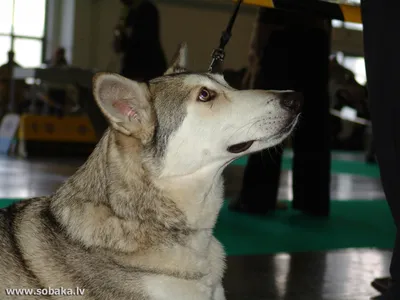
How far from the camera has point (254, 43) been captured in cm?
559

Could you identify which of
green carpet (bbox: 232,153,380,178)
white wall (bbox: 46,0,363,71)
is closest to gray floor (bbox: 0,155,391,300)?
green carpet (bbox: 232,153,380,178)

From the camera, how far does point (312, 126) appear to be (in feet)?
18.2

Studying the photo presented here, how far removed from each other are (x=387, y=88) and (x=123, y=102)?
1201 mm

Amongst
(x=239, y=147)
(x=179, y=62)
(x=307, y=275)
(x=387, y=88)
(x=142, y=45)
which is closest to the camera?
(x=239, y=147)

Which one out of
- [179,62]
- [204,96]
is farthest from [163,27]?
[204,96]

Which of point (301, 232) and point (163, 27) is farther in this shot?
point (163, 27)

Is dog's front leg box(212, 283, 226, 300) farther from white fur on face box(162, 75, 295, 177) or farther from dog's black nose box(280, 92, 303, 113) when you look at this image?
dog's black nose box(280, 92, 303, 113)

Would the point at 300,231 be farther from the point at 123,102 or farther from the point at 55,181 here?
the point at 55,181

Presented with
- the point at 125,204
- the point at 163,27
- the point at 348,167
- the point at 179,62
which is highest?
the point at 179,62

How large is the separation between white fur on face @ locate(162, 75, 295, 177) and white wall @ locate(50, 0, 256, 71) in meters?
15.8

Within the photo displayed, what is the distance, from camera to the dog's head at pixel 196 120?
7.43ft

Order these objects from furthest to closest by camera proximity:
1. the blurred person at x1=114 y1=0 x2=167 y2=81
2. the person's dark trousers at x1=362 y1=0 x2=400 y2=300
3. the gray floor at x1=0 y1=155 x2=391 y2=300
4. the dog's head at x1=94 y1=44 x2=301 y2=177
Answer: the blurred person at x1=114 y1=0 x2=167 y2=81, the gray floor at x1=0 y1=155 x2=391 y2=300, the person's dark trousers at x1=362 y1=0 x2=400 y2=300, the dog's head at x1=94 y1=44 x2=301 y2=177

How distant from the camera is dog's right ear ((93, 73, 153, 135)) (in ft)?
7.06

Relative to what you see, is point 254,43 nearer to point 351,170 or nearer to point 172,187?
point 172,187
